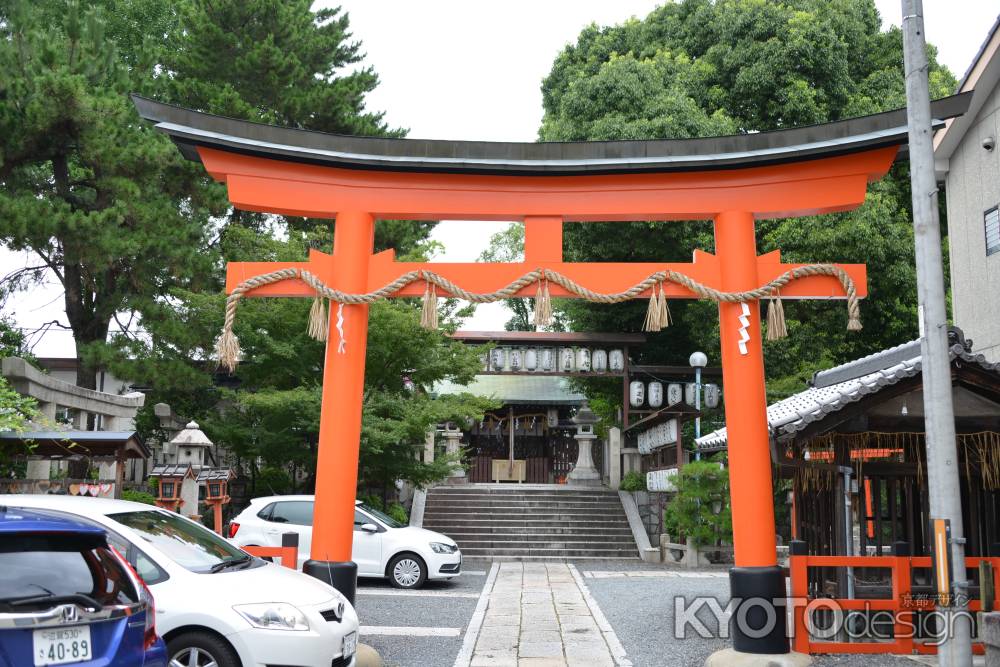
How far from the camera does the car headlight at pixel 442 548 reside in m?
14.4

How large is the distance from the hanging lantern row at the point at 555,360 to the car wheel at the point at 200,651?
17.1 m

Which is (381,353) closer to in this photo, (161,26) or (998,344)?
(998,344)

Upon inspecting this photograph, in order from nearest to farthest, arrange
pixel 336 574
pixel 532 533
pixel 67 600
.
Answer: pixel 67 600 → pixel 336 574 → pixel 532 533

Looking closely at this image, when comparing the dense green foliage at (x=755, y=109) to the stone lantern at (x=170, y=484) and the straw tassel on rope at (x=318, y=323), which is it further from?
the straw tassel on rope at (x=318, y=323)

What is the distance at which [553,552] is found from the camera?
20031 millimetres

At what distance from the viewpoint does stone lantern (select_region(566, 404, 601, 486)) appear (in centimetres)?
2597

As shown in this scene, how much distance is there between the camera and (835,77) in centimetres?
2477

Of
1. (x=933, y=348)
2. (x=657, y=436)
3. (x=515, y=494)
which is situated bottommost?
(x=515, y=494)

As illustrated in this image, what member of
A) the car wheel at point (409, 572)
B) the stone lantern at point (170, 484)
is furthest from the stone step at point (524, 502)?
the stone lantern at point (170, 484)

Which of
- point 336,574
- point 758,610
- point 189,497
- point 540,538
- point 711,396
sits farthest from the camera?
point 711,396

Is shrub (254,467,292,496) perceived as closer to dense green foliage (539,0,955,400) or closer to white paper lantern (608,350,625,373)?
white paper lantern (608,350,625,373)

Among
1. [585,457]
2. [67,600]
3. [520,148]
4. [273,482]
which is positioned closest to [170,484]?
[273,482]

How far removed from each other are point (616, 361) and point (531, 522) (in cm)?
483

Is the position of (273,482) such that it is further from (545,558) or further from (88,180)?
(88,180)
